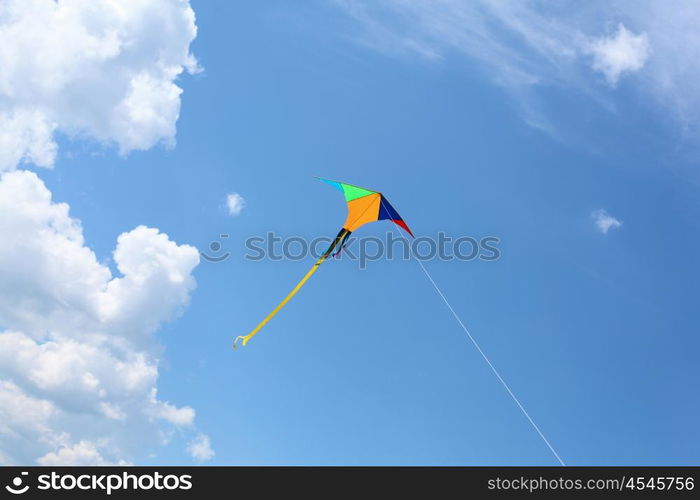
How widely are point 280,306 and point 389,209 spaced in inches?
279

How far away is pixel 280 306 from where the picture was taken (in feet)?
56.4

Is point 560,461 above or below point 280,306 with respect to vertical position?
below

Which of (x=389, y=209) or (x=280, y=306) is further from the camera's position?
(x=389, y=209)

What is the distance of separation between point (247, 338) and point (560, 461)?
10.0 metres
